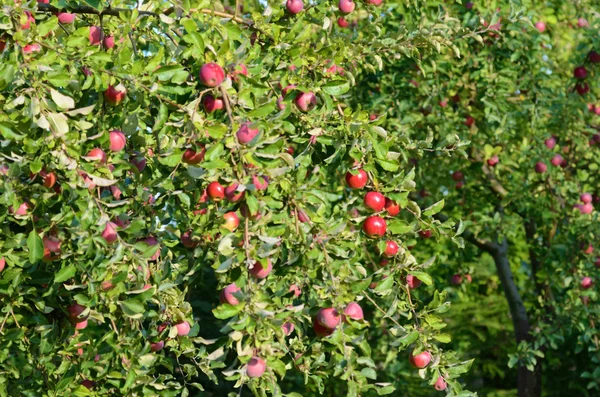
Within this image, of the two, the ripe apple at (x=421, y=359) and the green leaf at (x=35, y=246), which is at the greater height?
the green leaf at (x=35, y=246)

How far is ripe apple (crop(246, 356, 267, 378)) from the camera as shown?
2244 millimetres

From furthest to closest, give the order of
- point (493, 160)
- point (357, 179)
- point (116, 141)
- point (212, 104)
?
point (493, 160) < point (357, 179) < point (116, 141) < point (212, 104)

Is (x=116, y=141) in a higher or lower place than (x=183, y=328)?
higher

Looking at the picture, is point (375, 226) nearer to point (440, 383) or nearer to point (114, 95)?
point (440, 383)

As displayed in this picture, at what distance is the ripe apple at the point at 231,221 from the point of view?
2289 millimetres

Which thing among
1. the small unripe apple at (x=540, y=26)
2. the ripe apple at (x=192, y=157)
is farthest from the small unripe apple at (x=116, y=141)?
the small unripe apple at (x=540, y=26)

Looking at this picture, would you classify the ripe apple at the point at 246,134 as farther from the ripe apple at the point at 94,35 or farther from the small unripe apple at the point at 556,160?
the small unripe apple at the point at 556,160

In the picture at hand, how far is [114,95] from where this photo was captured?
2586 mm

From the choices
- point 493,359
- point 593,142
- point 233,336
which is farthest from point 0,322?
point 493,359

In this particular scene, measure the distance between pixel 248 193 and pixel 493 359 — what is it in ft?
23.2

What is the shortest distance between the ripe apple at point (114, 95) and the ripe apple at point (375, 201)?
2.51 ft

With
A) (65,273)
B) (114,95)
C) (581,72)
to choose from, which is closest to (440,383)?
(65,273)

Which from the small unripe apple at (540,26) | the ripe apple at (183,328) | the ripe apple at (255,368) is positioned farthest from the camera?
the small unripe apple at (540,26)

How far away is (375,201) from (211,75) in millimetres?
662
